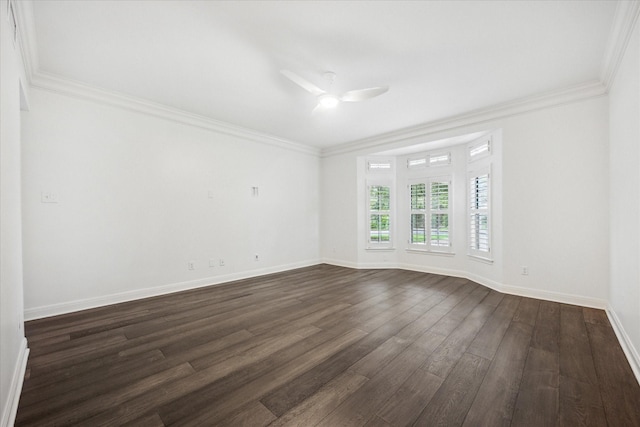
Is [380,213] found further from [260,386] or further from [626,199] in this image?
[260,386]

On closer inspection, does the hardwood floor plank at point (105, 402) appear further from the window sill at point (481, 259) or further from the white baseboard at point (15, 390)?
the window sill at point (481, 259)

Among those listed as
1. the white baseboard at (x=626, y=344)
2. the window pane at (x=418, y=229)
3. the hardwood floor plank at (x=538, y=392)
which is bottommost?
the hardwood floor plank at (x=538, y=392)

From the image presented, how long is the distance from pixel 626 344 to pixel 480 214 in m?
2.65

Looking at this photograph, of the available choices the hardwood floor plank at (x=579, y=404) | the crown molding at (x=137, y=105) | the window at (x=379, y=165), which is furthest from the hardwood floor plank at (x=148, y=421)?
the window at (x=379, y=165)

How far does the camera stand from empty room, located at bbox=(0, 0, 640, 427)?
188 cm

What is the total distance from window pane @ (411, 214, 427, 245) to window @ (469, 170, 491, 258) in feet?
3.23

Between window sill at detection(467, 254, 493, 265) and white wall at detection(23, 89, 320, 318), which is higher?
white wall at detection(23, 89, 320, 318)

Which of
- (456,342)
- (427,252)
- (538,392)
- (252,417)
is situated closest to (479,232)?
(427,252)

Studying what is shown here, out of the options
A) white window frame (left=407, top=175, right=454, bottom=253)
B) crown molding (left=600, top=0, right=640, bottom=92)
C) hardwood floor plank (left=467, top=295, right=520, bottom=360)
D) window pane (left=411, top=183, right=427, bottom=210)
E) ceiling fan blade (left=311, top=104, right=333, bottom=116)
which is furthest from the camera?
window pane (left=411, top=183, right=427, bottom=210)

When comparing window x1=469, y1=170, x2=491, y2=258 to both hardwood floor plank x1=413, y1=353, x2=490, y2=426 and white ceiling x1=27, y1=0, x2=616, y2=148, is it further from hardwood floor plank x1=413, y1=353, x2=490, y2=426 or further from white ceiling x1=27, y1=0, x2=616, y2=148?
hardwood floor plank x1=413, y1=353, x2=490, y2=426

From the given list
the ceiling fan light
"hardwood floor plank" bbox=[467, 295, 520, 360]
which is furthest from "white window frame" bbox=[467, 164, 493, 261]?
the ceiling fan light

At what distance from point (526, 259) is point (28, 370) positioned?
579 centimetres

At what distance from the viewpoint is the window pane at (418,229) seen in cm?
588

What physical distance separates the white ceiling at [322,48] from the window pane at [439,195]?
1.84 metres
